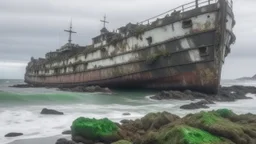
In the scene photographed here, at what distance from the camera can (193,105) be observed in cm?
1259

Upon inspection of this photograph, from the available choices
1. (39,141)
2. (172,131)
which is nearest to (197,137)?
(172,131)

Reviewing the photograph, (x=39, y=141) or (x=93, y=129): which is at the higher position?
(x=93, y=129)

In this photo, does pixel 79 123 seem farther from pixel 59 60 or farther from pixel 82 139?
pixel 59 60

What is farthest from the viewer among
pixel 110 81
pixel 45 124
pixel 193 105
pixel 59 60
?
pixel 59 60

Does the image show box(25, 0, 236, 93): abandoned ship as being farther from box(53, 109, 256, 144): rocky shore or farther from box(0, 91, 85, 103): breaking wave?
box(53, 109, 256, 144): rocky shore

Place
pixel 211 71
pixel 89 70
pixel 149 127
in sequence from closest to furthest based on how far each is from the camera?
pixel 149 127, pixel 211 71, pixel 89 70

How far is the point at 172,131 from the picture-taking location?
4.65 metres

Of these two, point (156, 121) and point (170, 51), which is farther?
point (170, 51)

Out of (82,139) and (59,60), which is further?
(59,60)

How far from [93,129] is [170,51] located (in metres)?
12.3

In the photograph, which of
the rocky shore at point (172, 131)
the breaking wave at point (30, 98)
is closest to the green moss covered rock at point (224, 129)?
the rocky shore at point (172, 131)

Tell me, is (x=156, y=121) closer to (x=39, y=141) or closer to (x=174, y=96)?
(x=39, y=141)

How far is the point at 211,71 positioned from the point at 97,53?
405 inches

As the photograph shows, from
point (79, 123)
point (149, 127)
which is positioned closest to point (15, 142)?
point (79, 123)
